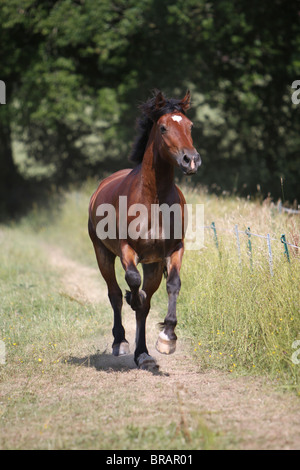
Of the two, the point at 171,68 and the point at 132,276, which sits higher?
the point at 171,68

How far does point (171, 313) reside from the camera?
5.59 metres

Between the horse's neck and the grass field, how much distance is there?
1.50 metres

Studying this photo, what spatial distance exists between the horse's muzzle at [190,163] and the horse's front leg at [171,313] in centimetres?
109

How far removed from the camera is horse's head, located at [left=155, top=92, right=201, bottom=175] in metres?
5.09

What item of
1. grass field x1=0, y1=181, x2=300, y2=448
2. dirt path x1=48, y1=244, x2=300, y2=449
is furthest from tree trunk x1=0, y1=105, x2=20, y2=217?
dirt path x1=48, y1=244, x2=300, y2=449

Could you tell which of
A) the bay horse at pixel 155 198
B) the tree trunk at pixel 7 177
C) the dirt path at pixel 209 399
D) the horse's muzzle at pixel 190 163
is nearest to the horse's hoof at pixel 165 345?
the bay horse at pixel 155 198

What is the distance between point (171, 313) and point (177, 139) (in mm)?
1632

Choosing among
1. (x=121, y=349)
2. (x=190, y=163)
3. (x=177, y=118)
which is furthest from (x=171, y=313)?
(x=177, y=118)

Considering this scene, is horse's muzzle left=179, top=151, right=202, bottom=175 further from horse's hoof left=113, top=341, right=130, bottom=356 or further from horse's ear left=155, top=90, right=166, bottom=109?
horse's hoof left=113, top=341, right=130, bottom=356

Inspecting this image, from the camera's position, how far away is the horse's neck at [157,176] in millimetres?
5797

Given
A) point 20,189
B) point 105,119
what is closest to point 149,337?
point 105,119

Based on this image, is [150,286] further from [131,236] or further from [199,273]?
[199,273]

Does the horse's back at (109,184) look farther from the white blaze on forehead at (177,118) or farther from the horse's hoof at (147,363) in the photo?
the horse's hoof at (147,363)

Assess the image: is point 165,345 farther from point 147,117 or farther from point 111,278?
point 147,117
